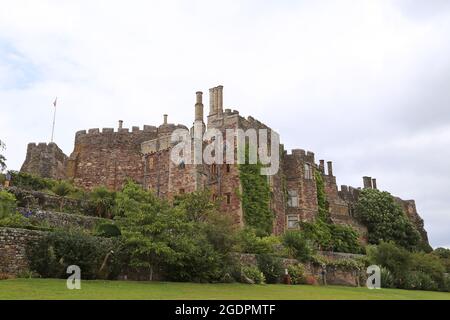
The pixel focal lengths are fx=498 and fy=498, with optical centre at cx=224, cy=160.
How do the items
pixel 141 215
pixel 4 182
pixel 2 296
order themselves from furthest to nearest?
pixel 4 182 → pixel 141 215 → pixel 2 296

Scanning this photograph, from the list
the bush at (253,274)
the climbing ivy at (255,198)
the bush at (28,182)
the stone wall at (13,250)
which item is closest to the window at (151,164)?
the climbing ivy at (255,198)

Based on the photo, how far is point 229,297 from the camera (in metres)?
16.2

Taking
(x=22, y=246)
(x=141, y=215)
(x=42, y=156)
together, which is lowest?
(x=22, y=246)

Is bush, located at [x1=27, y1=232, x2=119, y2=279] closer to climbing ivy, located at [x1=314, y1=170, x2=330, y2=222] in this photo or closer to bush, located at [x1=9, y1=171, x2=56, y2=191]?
bush, located at [x1=9, y1=171, x2=56, y2=191]

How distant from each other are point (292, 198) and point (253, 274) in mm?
22360

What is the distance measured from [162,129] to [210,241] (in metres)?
27.4

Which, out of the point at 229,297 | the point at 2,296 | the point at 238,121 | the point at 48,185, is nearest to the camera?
the point at 2,296

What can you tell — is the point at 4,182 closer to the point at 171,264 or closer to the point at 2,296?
the point at 171,264

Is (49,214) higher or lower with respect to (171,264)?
higher

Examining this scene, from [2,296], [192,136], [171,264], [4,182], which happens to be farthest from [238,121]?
[2,296]

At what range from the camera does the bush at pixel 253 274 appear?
24562mm

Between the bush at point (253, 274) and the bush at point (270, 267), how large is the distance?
3.68ft

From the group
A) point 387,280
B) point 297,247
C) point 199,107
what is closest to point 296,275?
point 297,247

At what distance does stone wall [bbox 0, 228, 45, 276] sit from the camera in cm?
1808
